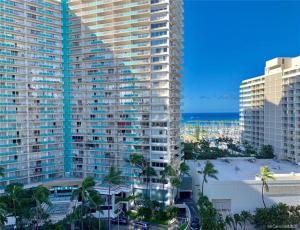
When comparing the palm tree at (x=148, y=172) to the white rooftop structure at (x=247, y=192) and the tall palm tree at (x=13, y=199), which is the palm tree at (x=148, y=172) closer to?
the white rooftop structure at (x=247, y=192)

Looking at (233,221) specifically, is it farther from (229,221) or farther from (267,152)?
(267,152)

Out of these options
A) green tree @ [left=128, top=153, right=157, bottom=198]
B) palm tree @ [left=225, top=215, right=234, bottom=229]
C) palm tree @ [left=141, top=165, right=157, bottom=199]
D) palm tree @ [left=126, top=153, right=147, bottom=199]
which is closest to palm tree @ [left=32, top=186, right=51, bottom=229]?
palm tree @ [left=126, top=153, right=147, bottom=199]

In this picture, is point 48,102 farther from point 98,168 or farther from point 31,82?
point 98,168

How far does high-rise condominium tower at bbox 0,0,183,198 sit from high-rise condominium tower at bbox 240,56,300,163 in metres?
42.0

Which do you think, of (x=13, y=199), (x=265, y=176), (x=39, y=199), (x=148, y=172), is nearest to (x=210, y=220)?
(x=265, y=176)

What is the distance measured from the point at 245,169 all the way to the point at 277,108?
44178 mm

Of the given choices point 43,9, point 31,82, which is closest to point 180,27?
point 43,9

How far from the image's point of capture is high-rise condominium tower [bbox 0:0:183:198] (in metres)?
67.7

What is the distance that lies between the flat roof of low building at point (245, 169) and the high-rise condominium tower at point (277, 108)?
22.8 m

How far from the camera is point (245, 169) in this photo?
6731 centimetres

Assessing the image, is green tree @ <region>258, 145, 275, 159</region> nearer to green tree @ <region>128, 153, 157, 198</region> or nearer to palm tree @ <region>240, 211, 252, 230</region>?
palm tree @ <region>240, 211, 252, 230</region>

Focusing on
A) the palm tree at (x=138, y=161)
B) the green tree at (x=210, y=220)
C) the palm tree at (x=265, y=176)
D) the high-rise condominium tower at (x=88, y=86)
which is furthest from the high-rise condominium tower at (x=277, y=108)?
the green tree at (x=210, y=220)

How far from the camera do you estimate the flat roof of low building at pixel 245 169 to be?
2254 inches

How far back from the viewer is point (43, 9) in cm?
7444
